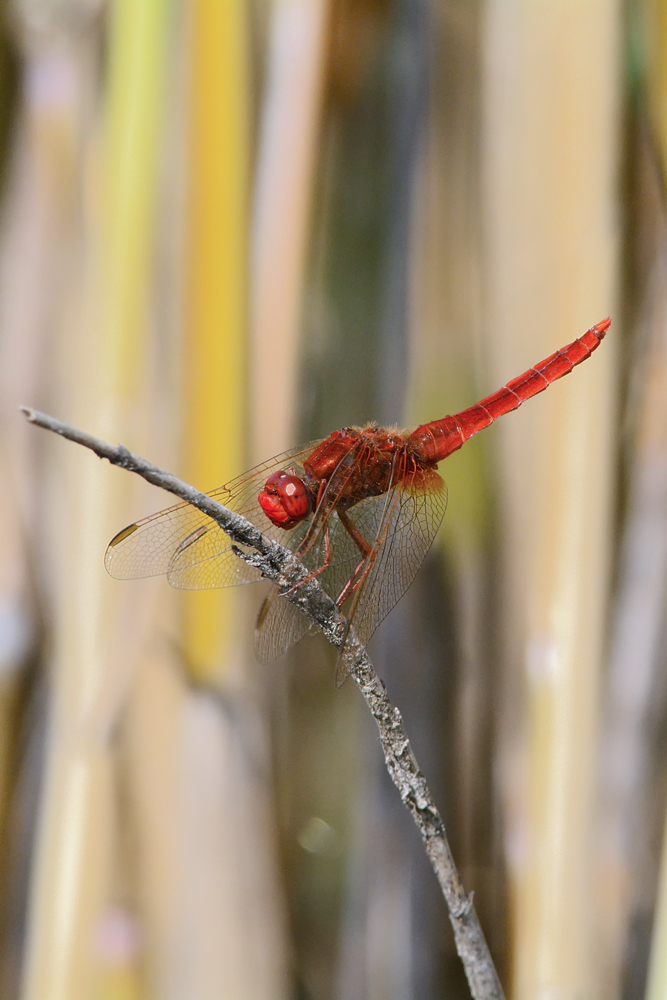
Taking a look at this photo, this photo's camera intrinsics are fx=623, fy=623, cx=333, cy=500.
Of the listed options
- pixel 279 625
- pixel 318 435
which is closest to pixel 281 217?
pixel 318 435

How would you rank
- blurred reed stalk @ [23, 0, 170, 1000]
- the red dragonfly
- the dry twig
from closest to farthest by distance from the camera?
the dry twig, the red dragonfly, blurred reed stalk @ [23, 0, 170, 1000]

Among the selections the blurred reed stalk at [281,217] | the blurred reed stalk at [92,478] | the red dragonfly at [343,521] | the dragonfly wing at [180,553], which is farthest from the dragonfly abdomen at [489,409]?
the blurred reed stalk at [92,478]

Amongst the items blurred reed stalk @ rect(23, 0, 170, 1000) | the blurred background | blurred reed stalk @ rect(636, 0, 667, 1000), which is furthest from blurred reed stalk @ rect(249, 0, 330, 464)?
blurred reed stalk @ rect(636, 0, 667, 1000)

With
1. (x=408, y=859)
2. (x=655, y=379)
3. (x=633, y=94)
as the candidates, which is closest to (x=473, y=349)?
(x=655, y=379)

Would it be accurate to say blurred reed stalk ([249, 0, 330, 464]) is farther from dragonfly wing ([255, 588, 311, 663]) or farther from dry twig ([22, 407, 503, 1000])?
dry twig ([22, 407, 503, 1000])

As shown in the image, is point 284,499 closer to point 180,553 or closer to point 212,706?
point 180,553

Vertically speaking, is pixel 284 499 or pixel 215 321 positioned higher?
pixel 215 321

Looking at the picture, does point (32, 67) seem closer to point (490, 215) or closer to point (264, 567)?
point (490, 215)
